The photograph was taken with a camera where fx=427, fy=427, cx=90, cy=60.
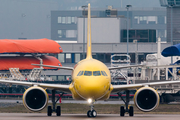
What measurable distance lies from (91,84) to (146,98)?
4907 mm

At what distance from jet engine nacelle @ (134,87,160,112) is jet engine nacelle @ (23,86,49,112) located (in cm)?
590

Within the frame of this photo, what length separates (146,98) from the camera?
90.9ft

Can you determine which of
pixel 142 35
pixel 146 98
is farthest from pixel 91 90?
pixel 142 35

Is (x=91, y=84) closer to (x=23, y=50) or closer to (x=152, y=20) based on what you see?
(x=23, y=50)

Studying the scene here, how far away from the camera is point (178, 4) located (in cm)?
9656

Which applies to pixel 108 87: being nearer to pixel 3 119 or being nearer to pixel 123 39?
pixel 3 119

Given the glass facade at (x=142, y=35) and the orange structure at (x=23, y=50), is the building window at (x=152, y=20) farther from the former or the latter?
the orange structure at (x=23, y=50)

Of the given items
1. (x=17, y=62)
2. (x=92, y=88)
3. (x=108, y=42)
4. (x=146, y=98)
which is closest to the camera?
(x=92, y=88)

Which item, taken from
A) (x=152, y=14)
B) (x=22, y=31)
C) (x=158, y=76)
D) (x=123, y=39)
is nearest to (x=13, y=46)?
(x=158, y=76)

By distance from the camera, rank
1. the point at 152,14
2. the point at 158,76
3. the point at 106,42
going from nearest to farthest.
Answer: the point at 158,76, the point at 106,42, the point at 152,14

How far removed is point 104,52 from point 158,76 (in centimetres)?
3807

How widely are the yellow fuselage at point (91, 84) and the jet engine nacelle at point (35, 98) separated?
2.04 meters

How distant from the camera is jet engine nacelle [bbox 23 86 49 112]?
2755 cm

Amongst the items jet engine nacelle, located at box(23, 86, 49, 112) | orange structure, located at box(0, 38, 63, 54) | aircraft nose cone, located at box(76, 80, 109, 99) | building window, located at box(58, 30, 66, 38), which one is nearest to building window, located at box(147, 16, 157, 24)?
building window, located at box(58, 30, 66, 38)
